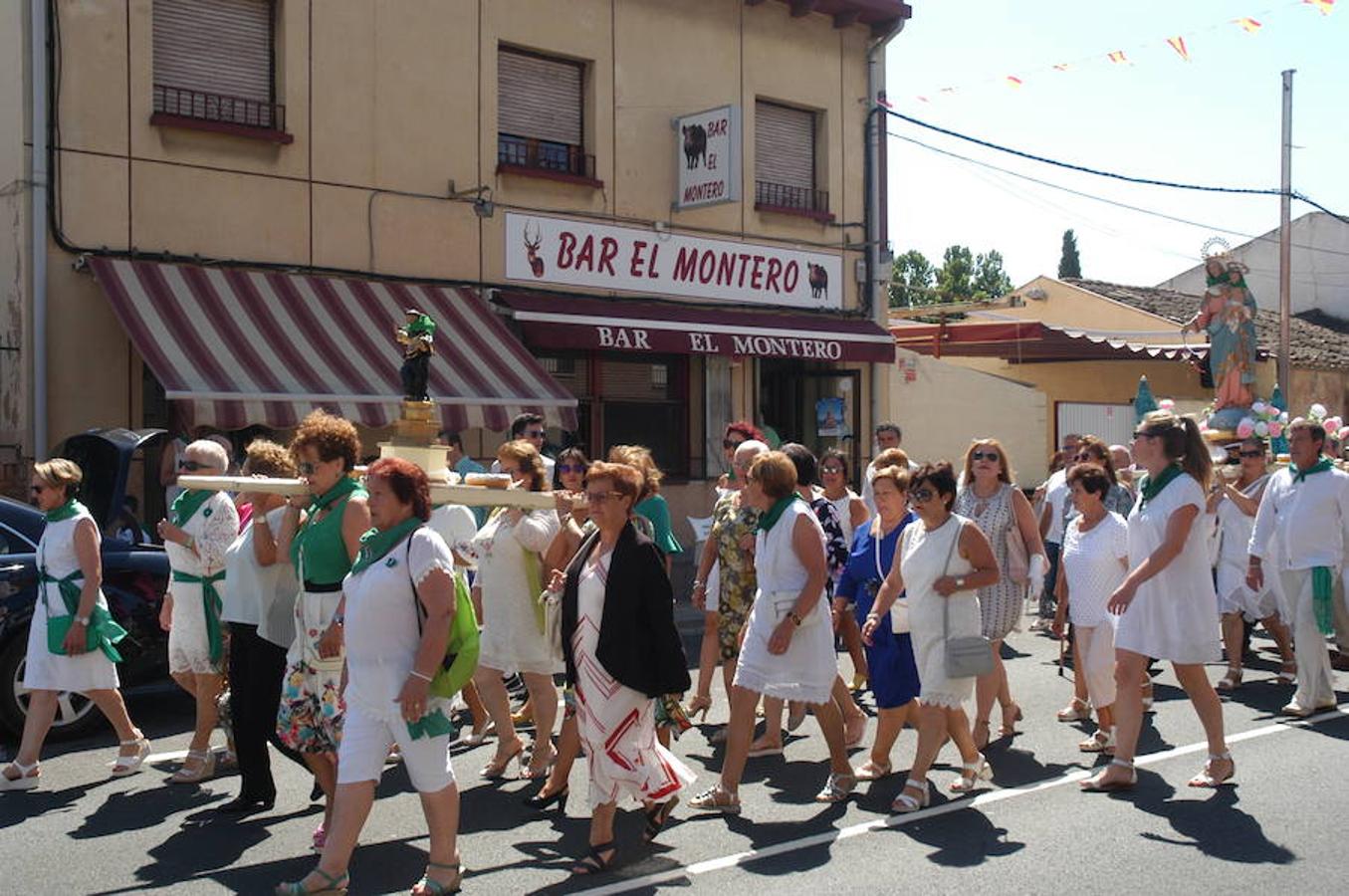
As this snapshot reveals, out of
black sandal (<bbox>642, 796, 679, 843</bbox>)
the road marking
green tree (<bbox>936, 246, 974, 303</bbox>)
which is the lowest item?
the road marking

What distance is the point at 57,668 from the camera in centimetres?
721

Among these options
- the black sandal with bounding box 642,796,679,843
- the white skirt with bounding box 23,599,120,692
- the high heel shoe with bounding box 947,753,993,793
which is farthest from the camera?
the white skirt with bounding box 23,599,120,692

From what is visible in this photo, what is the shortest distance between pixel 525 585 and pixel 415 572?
2.17 metres

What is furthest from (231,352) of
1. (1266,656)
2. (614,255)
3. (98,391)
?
(1266,656)

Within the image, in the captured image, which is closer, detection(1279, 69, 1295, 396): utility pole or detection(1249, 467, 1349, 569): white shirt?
detection(1249, 467, 1349, 569): white shirt

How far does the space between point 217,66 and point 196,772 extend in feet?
28.1

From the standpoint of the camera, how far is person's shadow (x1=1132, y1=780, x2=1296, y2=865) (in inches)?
234

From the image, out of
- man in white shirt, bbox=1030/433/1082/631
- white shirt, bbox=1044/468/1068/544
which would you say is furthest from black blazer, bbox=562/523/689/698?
white shirt, bbox=1044/468/1068/544

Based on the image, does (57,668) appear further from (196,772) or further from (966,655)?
(966,655)

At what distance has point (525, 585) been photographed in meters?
7.43

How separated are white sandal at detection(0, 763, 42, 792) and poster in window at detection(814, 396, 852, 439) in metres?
13.3

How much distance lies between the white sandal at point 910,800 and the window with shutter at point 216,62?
382 inches

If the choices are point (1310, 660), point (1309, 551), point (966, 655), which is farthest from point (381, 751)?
point (1309, 551)

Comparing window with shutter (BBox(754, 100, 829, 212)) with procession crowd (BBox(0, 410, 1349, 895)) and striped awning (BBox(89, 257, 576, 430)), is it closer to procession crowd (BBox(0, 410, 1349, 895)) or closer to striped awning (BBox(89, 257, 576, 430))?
striped awning (BBox(89, 257, 576, 430))
